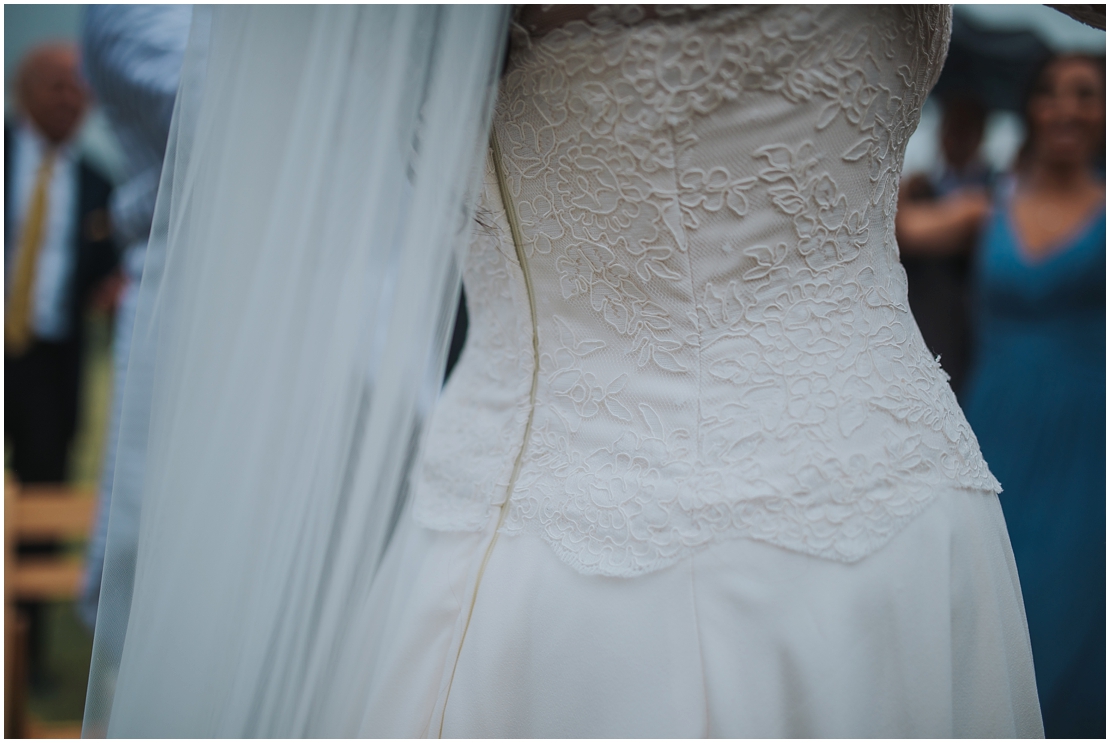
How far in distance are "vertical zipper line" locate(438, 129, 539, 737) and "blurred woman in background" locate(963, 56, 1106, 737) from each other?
1702 millimetres

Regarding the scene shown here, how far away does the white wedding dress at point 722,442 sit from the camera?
0.81m

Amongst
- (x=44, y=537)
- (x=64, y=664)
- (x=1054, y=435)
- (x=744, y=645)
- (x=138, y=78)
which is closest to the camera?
(x=744, y=645)

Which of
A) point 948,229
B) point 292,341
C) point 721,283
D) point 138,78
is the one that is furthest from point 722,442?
point 948,229

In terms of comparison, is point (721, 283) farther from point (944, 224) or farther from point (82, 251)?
point (82, 251)

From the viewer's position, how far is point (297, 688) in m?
0.86

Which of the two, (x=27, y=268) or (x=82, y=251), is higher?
(x=82, y=251)

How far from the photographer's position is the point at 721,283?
2.80 ft

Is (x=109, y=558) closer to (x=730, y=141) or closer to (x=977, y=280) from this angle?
(x=730, y=141)

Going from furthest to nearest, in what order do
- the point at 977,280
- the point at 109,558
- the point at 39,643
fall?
the point at 39,643 < the point at 977,280 < the point at 109,558

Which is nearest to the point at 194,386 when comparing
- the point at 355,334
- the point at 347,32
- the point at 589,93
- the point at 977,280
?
the point at 355,334

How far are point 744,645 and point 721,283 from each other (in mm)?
359

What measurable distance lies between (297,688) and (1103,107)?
2516mm

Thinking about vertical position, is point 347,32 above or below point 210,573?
above

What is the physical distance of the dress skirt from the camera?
0.80 metres
